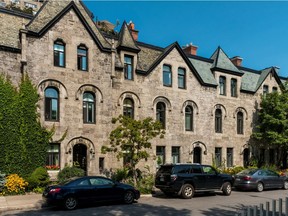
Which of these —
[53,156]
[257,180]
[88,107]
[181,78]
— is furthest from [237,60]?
[53,156]

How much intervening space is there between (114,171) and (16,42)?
36.0 feet

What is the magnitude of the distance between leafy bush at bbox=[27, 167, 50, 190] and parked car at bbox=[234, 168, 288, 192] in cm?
1227

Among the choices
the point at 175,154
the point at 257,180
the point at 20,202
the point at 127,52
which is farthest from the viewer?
the point at 175,154

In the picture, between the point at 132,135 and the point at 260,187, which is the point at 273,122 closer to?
the point at 260,187

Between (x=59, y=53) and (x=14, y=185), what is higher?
(x=59, y=53)

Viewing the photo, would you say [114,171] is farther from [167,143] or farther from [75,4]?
[75,4]

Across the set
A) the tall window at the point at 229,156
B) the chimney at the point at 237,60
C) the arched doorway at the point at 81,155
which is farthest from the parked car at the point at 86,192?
the chimney at the point at 237,60

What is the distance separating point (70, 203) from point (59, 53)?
36.7 ft

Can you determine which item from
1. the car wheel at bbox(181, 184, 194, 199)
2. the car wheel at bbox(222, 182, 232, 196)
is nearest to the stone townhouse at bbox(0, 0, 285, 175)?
the car wheel at bbox(181, 184, 194, 199)

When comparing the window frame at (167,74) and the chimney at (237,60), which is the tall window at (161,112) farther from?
the chimney at (237,60)

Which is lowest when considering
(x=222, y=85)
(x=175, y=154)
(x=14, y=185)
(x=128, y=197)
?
(x=128, y=197)

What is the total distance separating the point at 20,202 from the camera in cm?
1500

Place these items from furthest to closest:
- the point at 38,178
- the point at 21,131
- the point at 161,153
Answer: the point at 161,153 → the point at 21,131 → the point at 38,178

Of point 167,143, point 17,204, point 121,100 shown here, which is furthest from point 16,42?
point 167,143
